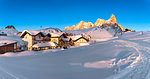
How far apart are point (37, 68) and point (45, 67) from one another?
0.70m

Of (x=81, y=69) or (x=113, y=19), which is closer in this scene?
(x=81, y=69)

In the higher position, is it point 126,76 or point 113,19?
point 113,19

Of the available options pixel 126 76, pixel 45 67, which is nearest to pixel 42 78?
pixel 45 67

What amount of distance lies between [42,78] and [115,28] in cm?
9587

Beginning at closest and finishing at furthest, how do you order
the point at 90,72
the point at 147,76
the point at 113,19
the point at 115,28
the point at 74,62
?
the point at 147,76 → the point at 90,72 → the point at 74,62 → the point at 115,28 → the point at 113,19

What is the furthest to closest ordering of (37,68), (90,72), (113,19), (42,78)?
(113,19), (37,68), (90,72), (42,78)

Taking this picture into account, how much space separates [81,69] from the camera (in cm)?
895

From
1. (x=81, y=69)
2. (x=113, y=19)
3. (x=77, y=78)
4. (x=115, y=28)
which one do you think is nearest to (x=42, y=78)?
(x=77, y=78)

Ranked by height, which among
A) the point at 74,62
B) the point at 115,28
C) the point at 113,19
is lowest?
the point at 74,62

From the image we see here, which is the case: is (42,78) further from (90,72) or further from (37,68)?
(90,72)

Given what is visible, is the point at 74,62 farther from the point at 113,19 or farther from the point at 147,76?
the point at 113,19

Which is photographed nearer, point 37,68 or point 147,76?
point 147,76

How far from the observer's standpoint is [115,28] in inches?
3676

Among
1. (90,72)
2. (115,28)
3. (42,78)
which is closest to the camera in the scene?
(42,78)
